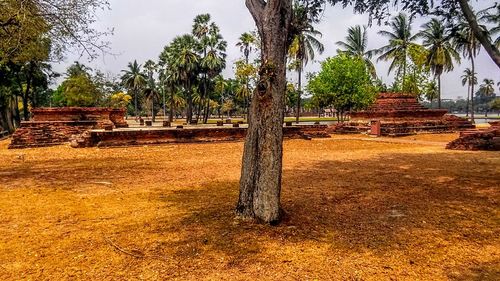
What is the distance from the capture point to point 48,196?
655 centimetres

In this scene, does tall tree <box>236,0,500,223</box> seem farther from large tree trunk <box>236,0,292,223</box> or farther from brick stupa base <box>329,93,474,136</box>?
brick stupa base <box>329,93,474,136</box>

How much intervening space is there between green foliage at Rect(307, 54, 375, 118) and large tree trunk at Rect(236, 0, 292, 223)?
27115 mm

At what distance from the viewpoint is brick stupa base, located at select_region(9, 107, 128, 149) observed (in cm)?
1631

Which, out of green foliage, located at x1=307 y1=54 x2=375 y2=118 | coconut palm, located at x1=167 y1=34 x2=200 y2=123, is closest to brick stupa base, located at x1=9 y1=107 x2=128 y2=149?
green foliage, located at x1=307 y1=54 x2=375 y2=118

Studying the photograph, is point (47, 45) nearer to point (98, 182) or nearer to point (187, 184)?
point (98, 182)

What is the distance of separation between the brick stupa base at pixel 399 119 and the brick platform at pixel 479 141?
828cm

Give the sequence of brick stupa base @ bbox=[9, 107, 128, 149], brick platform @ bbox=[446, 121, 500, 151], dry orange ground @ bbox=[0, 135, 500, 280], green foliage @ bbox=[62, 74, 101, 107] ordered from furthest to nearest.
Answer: green foliage @ bbox=[62, 74, 101, 107] → brick stupa base @ bbox=[9, 107, 128, 149] → brick platform @ bbox=[446, 121, 500, 151] → dry orange ground @ bbox=[0, 135, 500, 280]

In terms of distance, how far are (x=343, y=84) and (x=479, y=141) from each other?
17240 mm

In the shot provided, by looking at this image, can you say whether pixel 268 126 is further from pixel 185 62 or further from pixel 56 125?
pixel 185 62

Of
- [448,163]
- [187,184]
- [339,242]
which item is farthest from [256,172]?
[448,163]

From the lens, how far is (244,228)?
4535mm

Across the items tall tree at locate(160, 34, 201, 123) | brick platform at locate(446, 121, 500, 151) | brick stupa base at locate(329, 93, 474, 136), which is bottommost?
brick platform at locate(446, 121, 500, 151)

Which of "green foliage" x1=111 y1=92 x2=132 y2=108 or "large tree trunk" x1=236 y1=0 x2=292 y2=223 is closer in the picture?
"large tree trunk" x1=236 y1=0 x2=292 y2=223

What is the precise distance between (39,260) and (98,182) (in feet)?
14.4
